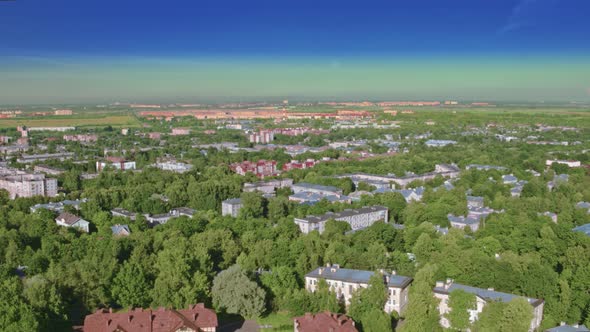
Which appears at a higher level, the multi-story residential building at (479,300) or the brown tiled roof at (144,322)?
the brown tiled roof at (144,322)

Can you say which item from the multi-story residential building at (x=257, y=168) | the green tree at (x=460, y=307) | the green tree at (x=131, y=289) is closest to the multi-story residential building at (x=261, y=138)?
the multi-story residential building at (x=257, y=168)

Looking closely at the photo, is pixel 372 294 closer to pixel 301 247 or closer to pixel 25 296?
pixel 301 247

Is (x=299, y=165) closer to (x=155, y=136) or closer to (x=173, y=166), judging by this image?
(x=173, y=166)

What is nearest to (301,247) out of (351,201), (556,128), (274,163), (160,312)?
(160,312)

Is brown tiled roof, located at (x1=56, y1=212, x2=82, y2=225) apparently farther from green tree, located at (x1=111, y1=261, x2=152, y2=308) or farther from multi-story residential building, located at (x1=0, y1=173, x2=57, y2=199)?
multi-story residential building, located at (x1=0, y1=173, x2=57, y2=199)

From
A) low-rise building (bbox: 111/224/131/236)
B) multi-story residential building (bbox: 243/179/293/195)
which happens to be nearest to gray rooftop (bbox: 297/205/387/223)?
low-rise building (bbox: 111/224/131/236)

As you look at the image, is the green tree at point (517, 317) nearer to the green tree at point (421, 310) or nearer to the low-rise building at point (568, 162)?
the green tree at point (421, 310)

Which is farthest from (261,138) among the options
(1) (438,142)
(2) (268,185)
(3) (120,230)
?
(3) (120,230)

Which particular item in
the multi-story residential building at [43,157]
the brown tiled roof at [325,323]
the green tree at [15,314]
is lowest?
the multi-story residential building at [43,157]
